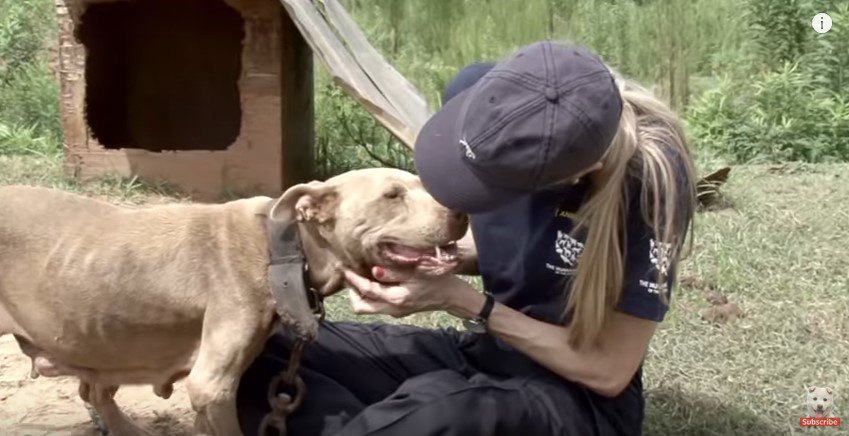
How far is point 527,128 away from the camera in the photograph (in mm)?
2426

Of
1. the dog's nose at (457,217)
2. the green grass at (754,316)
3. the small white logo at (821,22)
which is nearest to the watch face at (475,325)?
the dog's nose at (457,217)

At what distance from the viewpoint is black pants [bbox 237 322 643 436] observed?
2738 millimetres

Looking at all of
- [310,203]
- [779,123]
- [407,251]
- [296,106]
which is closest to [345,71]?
[296,106]

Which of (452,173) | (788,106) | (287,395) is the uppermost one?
(452,173)

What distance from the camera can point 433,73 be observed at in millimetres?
8625

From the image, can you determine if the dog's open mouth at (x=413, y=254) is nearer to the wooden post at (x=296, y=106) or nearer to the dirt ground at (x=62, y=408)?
the dirt ground at (x=62, y=408)

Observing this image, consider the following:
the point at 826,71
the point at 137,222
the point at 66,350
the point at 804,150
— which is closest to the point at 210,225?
the point at 137,222

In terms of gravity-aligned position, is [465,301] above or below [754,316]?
above

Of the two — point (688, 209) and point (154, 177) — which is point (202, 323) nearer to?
point (688, 209)

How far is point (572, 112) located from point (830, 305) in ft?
8.58

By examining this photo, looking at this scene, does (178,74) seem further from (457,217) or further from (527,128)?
(527,128)

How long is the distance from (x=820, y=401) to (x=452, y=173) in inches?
72.9

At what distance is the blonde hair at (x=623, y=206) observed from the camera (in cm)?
265

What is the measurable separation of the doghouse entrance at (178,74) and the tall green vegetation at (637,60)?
0.61 meters
